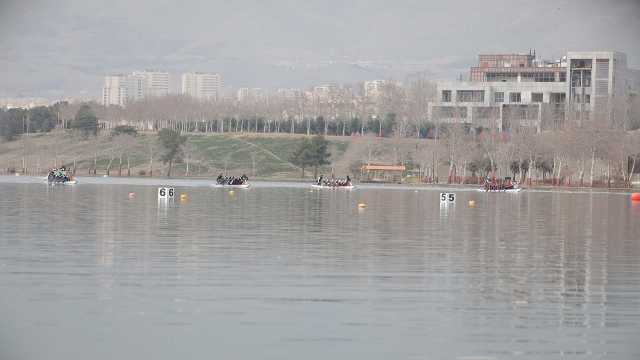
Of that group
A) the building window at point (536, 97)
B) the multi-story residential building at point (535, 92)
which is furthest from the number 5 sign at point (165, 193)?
the building window at point (536, 97)

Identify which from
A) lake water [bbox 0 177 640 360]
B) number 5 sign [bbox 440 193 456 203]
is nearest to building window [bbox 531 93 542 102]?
number 5 sign [bbox 440 193 456 203]

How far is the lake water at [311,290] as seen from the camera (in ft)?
63.2

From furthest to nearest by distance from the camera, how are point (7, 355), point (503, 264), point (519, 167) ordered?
point (519, 167)
point (503, 264)
point (7, 355)

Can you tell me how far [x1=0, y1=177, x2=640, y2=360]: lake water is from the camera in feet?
63.2

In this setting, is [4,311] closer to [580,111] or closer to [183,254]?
[183,254]

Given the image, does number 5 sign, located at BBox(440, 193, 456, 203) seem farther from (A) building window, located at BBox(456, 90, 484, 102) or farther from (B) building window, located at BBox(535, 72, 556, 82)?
(B) building window, located at BBox(535, 72, 556, 82)

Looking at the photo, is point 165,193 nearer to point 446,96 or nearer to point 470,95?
point 470,95

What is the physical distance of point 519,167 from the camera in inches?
4855

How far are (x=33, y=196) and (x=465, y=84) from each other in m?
103

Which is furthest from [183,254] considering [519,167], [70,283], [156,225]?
[519,167]

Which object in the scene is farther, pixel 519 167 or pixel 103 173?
pixel 103 173

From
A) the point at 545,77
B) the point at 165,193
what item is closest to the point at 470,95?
the point at 545,77

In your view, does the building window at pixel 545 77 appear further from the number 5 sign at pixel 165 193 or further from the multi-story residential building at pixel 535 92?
the number 5 sign at pixel 165 193

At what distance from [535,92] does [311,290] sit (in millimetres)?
138036
